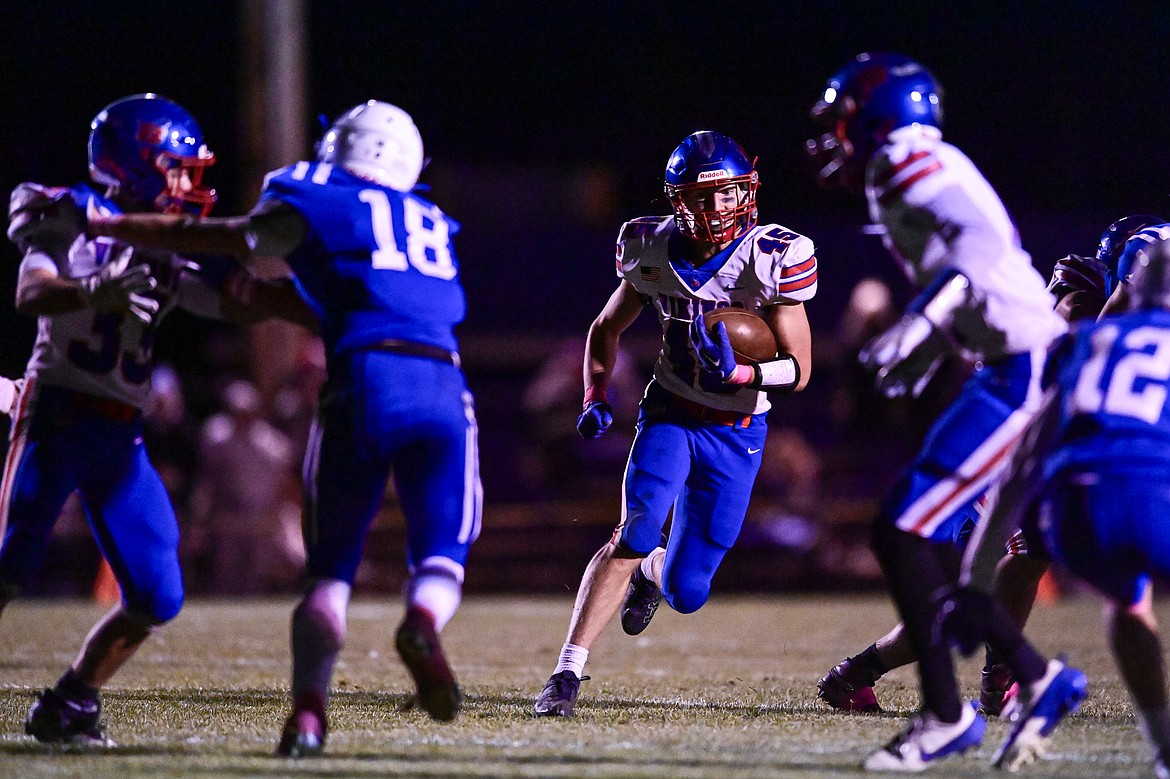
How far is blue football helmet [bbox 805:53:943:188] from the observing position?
3816mm

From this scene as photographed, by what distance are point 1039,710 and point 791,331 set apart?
1826mm

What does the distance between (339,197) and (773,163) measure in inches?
512

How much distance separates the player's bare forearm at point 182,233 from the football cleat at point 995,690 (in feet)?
8.94

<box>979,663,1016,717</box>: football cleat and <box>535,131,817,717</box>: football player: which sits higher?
<box>535,131,817,717</box>: football player

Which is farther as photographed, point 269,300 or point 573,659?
point 573,659

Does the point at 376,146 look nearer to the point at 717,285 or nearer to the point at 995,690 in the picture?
the point at 717,285

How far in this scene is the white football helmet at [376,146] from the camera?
3.86 metres

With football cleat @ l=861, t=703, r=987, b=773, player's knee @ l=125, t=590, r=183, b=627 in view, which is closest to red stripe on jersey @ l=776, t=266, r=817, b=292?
football cleat @ l=861, t=703, r=987, b=773

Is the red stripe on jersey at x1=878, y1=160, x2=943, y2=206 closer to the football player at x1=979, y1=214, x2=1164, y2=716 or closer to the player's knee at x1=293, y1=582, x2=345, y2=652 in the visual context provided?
the football player at x1=979, y1=214, x2=1164, y2=716

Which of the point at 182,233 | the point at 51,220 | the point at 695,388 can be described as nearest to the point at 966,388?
the point at 695,388

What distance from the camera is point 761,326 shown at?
4957 millimetres

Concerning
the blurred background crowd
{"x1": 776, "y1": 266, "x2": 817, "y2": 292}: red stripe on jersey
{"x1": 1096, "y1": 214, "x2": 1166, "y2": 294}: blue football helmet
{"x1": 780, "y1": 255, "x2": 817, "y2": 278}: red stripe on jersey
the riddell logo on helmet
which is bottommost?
the blurred background crowd

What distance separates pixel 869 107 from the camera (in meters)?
3.84

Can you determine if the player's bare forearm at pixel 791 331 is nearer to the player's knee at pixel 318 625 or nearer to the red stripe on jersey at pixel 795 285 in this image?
the red stripe on jersey at pixel 795 285
